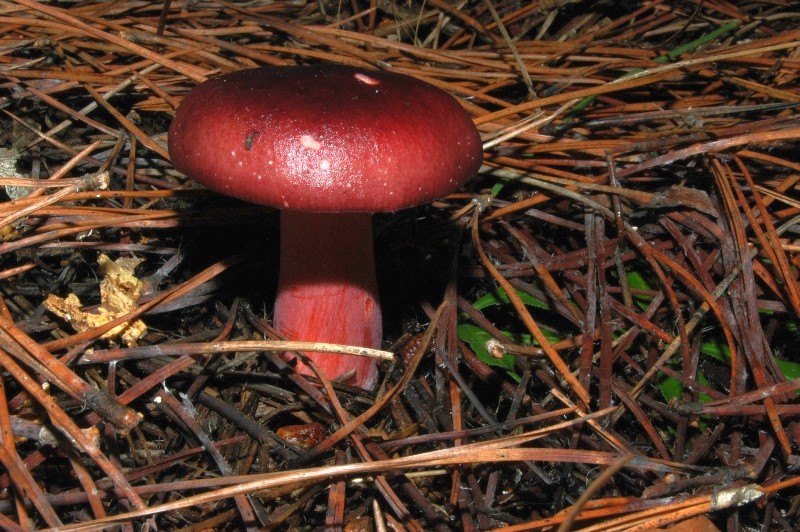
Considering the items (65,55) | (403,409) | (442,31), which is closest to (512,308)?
(403,409)

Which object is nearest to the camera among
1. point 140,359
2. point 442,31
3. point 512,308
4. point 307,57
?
point 140,359

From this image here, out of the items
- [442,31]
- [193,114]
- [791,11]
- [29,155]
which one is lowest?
[29,155]

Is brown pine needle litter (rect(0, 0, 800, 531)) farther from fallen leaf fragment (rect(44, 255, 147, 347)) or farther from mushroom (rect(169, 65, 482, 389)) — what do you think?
mushroom (rect(169, 65, 482, 389))

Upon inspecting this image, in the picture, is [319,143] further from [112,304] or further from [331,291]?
[112,304]

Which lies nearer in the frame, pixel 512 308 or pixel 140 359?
pixel 140 359

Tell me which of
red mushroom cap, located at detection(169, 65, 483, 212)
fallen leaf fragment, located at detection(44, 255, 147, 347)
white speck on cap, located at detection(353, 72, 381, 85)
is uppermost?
white speck on cap, located at detection(353, 72, 381, 85)

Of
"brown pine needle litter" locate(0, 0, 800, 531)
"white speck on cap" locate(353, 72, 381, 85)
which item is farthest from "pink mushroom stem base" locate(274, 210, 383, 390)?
"white speck on cap" locate(353, 72, 381, 85)

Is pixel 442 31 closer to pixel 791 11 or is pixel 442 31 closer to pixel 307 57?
pixel 307 57
